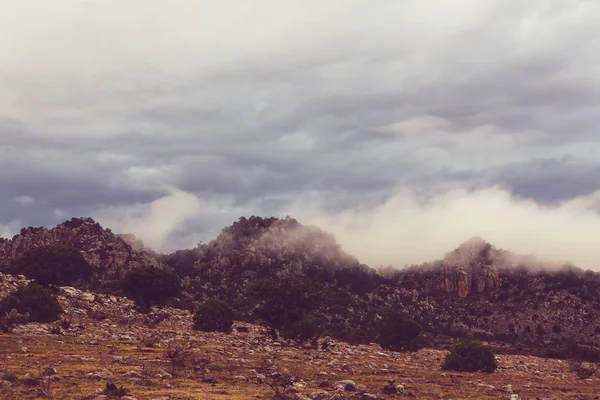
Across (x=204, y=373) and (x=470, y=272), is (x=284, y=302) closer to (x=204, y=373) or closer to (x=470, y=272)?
(x=204, y=373)

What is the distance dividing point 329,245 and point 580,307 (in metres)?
84.6

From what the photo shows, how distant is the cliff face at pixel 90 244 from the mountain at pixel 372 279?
A: 0.31m

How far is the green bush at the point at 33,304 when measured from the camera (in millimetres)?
46875

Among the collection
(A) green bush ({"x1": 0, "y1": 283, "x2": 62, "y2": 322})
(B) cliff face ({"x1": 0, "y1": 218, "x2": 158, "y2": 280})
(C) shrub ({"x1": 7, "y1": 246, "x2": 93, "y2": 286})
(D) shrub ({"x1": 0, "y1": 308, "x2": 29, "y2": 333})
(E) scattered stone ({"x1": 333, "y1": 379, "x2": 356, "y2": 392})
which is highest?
(B) cliff face ({"x1": 0, "y1": 218, "x2": 158, "y2": 280})

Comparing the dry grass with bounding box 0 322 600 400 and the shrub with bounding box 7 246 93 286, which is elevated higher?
the shrub with bounding box 7 246 93 286

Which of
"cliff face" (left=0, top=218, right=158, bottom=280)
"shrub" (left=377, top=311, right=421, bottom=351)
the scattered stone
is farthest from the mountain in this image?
the scattered stone

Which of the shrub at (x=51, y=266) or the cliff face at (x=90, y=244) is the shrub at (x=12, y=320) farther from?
the cliff face at (x=90, y=244)

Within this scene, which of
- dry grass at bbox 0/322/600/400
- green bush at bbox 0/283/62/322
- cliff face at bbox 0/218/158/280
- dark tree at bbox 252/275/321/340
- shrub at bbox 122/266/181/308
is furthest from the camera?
cliff face at bbox 0/218/158/280

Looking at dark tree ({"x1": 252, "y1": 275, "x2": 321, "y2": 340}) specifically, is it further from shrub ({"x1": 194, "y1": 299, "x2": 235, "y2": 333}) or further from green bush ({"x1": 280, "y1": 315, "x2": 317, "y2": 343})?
shrub ({"x1": 194, "y1": 299, "x2": 235, "y2": 333})

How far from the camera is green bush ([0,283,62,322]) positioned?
46.9 metres

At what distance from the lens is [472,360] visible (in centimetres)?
4191

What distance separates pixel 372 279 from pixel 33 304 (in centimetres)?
14348

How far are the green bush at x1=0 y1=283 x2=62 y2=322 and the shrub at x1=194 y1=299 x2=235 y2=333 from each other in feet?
49.0

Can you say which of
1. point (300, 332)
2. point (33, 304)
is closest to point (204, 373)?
point (300, 332)
